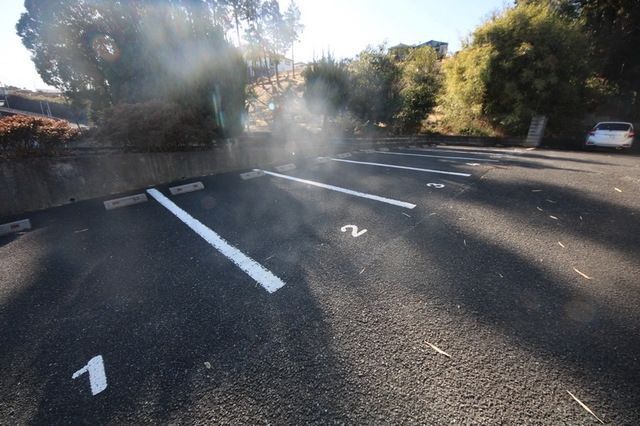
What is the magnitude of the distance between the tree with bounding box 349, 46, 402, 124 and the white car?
25.7 ft

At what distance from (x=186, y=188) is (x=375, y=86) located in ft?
36.5

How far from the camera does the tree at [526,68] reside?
1150 cm

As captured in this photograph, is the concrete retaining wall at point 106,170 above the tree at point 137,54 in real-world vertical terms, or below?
below

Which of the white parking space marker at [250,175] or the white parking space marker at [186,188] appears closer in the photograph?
the white parking space marker at [186,188]

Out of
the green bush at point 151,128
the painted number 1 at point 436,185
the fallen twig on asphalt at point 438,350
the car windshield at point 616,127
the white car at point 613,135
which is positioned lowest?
the fallen twig on asphalt at point 438,350

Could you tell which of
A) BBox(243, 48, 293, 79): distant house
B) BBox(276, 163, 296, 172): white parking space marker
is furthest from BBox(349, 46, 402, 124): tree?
BBox(243, 48, 293, 79): distant house

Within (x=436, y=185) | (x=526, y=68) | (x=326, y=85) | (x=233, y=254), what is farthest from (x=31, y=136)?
(x=526, y=68)

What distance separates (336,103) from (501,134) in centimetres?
857

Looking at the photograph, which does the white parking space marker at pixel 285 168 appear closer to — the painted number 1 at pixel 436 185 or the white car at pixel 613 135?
the painted number 1 at pixel 436 185

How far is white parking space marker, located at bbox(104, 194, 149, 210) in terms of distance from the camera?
4.66m

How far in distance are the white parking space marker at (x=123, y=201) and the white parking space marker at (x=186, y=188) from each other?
526 mm

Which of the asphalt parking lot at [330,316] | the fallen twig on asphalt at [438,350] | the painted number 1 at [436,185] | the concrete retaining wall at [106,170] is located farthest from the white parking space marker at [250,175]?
the fallen twig on asphalt at [438,350]

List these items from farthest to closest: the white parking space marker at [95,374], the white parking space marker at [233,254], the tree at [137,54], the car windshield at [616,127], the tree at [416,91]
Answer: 1. the tree at [416,91]
2. the car windshield at [616,127]
3. the tree at [137,54]
4. the white parking space marker at [233,254]
5. the white parking space marker at [95,374]

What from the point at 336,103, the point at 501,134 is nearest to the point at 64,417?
the point at 336,103
